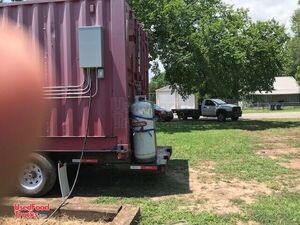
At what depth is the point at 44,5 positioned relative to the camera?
777 cm

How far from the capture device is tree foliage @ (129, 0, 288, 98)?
1024 inches

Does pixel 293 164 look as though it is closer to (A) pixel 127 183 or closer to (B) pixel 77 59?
(A) pixel 127 183

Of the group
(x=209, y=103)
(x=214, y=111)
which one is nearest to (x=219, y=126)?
(x=214, y=111)

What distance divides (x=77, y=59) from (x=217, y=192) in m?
3.19

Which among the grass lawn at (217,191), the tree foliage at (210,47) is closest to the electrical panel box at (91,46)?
the grass lawn at (217,191)

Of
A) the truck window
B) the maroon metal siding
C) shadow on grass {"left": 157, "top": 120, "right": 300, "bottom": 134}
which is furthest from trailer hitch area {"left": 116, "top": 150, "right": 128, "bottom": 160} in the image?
the truck window

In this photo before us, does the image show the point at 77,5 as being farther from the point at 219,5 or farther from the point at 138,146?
the point at 219,5

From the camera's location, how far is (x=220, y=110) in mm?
34219

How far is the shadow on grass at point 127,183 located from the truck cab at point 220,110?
2377 centimetres

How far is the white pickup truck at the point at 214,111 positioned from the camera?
3400 cm

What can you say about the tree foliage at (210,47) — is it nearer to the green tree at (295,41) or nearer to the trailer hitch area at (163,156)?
the trailer hitch area at (163,156)

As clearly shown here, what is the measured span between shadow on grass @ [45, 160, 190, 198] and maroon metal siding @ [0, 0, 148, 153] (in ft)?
3.20

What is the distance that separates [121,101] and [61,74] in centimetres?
106

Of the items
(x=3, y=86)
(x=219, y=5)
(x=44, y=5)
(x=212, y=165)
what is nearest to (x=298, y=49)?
(x=219, y=5)
